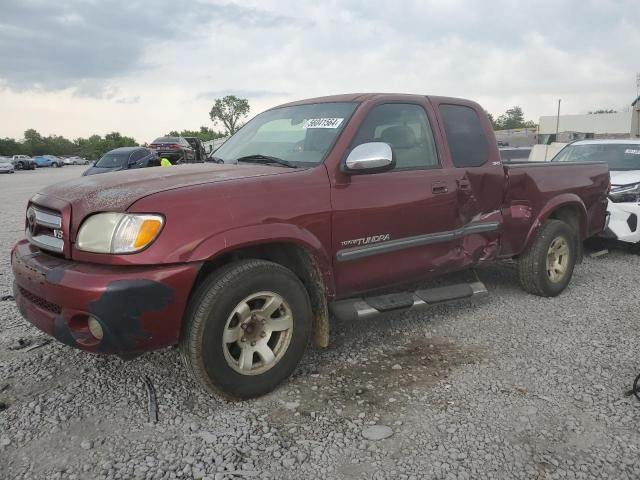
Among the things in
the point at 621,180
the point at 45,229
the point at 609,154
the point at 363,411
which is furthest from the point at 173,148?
the point at 363,411

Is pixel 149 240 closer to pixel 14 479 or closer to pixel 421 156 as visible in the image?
pixel 14 479

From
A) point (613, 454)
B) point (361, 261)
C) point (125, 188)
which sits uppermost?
point (125, 188)

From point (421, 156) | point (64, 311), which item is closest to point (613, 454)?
point (421, 156)

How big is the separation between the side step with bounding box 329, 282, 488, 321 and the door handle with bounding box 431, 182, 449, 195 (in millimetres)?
740

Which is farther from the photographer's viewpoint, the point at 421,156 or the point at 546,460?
the point at 421,156

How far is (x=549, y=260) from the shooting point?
4.99 m

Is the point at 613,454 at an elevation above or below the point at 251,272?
below

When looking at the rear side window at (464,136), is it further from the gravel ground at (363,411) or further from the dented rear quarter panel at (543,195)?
the gravel ground at (363,411)

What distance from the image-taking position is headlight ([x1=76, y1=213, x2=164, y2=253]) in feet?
8.57

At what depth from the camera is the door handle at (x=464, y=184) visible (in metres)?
3.98

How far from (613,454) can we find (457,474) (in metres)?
0.79

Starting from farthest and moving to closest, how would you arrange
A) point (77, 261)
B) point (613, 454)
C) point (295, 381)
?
point (295, 381), point (77, 261), point (613, 454)

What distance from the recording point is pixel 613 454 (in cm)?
251

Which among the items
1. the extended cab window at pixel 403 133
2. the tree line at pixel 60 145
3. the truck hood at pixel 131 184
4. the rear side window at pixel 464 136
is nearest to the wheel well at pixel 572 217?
the rear side window at pixel 464 136
